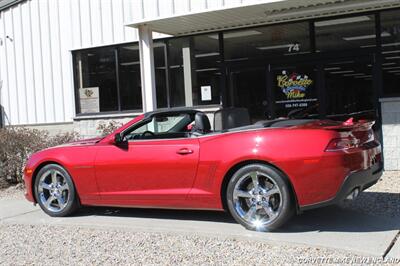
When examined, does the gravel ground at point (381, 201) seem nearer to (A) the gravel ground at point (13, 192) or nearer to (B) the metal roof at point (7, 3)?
(A) the gravel ground at point (13, 192)

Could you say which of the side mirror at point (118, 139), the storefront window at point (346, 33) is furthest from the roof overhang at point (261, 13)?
the side mirror at point (118, 139)

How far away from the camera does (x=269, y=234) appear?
578 cm

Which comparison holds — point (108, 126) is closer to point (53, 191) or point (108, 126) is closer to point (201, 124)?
point (53, 191)

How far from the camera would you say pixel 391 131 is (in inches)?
401

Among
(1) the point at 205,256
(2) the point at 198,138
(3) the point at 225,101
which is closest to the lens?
(1) the point at 205,256

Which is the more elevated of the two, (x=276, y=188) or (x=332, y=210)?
(x=276, y=188)

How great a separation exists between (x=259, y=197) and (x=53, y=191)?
3.01 metres

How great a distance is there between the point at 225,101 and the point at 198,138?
5.69 metres

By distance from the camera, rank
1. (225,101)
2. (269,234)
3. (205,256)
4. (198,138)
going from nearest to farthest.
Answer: (205,256) → (269,234) → (198,138) → (225,101)

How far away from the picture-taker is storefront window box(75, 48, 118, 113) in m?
13.4

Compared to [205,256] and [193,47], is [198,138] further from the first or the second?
[193,47]

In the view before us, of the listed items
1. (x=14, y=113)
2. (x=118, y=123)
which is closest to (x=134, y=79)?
(x=118, y=123)

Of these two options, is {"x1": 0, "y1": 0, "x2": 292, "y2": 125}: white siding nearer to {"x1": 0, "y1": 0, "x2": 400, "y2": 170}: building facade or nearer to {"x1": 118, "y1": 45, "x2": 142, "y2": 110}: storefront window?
{"x1": 0, "y1": 0, "x2": 400, "y2": 170}: building facade

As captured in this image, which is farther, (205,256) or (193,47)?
(193,47)
